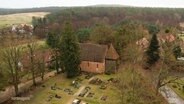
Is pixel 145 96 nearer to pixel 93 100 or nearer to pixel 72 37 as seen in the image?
pixel 93 100

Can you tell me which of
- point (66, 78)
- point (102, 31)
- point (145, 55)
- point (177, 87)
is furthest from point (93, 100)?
point (102, 31)

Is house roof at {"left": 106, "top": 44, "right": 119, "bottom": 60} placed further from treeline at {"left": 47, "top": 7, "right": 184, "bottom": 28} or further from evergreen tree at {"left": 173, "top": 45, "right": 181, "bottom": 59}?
treeline at {"left": 47, "top": 7, "right": 184, "bottom": 28}

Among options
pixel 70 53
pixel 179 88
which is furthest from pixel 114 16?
pixel 179 88

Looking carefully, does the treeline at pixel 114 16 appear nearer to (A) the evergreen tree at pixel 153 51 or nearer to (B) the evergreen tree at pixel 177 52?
(B) the evergreen tree at pixel 177 52

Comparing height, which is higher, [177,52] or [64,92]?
[177,52]

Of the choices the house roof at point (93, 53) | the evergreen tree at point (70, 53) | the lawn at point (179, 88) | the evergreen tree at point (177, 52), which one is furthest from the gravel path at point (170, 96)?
the evergreen tree at point (177, 52)

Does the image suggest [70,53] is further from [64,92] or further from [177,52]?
[177,52]
